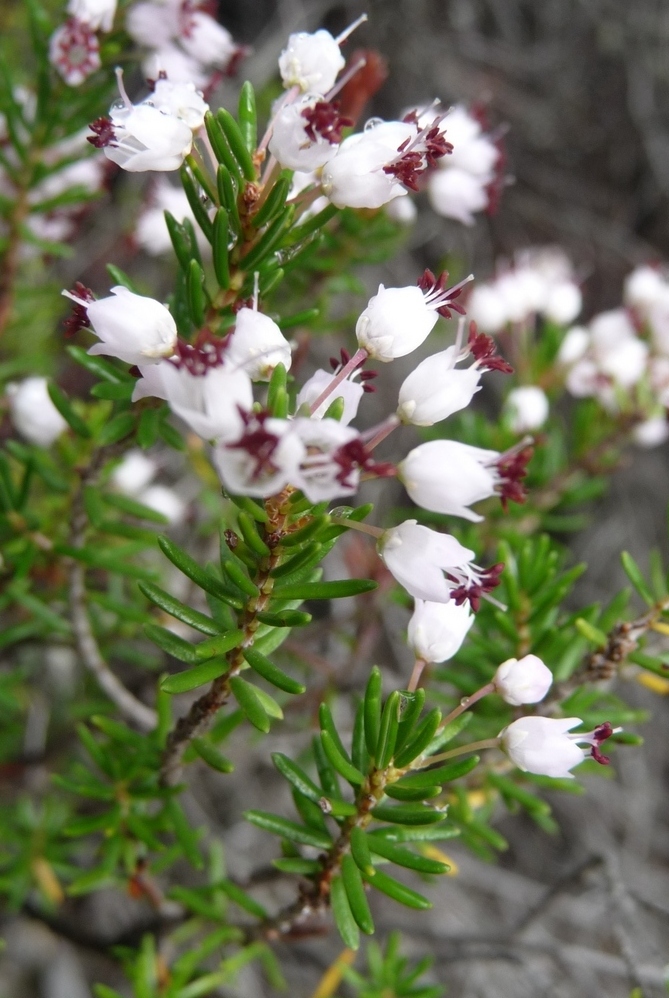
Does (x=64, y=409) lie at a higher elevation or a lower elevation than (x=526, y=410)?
higher

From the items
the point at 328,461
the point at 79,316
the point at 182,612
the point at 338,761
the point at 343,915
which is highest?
the point at 79,316

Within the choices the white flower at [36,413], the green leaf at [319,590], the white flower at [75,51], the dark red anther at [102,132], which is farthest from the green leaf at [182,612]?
the white flower at [75,51]

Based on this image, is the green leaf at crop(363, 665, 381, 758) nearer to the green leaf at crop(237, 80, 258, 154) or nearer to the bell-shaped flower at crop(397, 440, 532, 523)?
the bell-shaped flower at crop(397, 440, 532, 523)

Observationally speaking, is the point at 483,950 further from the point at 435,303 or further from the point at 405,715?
the point at 435,303

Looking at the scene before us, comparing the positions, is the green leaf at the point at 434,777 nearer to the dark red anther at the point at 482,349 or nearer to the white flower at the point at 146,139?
the dark red anther at the point at 482,349

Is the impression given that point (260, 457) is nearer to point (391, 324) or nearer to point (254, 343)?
point (254, 343)

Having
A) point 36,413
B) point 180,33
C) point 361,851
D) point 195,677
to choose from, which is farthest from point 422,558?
point 180,33

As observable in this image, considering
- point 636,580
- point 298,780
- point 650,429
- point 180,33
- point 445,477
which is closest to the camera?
point 445,477

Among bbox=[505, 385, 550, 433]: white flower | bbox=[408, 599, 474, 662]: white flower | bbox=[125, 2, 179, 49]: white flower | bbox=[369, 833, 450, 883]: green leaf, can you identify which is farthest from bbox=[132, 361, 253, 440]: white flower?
bbox=[505, 385, 550, 433]: white flower
